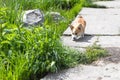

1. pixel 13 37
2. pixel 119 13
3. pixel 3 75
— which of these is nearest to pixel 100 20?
pixel 119 13

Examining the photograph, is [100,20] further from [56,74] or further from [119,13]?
[56,74]

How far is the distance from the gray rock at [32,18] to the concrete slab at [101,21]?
1.58 feet

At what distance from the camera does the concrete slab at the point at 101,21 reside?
5965mm

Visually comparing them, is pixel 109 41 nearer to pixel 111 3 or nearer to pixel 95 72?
pixel 95 72

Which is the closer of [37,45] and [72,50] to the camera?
[37,45]

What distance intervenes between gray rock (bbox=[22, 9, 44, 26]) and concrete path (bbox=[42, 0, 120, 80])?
477 millimetres

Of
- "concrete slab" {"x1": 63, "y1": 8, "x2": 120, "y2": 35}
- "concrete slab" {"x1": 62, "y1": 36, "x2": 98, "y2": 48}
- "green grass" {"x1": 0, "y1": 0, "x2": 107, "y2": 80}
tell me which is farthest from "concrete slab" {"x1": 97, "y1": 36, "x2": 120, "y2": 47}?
"green grass" {"x1": 0, "y1": 0, "x2": 107, "y2": 80}

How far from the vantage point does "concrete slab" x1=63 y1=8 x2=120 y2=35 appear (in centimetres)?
596

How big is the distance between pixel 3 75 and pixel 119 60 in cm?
147

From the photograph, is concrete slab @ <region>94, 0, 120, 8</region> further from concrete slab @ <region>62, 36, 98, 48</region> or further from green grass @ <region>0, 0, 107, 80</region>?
green grass @ <region>0, 0, 107, 80</region>

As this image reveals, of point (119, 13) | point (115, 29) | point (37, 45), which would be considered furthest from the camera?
point (119, 13)

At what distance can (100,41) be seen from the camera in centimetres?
538

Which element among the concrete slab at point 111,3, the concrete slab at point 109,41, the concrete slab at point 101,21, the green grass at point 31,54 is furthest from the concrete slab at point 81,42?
the concrete slab at point 111,3

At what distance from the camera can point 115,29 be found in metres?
6.09
